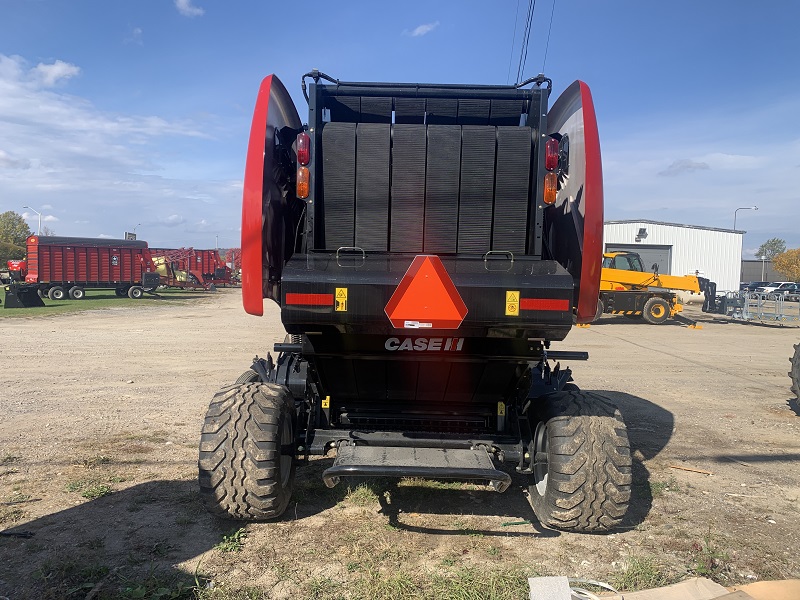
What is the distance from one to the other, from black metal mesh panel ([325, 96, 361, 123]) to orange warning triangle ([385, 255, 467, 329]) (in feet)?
5.16

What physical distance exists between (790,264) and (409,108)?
2960 inches

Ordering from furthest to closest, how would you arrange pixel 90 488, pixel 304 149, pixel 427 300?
1. pixel 90 488
2. pixel 304 149
3. pixel 427 300

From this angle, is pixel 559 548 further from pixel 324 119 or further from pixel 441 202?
pixel 324 119

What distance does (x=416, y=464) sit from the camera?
3.40 metres

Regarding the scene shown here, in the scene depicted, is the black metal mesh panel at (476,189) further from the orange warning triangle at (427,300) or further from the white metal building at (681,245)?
the white metal building at (681,245)

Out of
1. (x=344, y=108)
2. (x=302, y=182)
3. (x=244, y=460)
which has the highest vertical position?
(x=344, y=108)

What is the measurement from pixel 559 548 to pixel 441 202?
7.66 feet

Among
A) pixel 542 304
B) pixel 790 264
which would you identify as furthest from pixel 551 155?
pixel 790 264

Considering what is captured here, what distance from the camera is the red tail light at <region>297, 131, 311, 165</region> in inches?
139

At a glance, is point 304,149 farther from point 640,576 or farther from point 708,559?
point 708,559

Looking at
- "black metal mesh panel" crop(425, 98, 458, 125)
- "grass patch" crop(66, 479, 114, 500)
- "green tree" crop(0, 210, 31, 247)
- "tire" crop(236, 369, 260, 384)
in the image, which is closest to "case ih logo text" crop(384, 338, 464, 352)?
"tire" crop(236, 369, 260, 384)

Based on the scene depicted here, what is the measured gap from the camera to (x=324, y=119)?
3971 millimetres

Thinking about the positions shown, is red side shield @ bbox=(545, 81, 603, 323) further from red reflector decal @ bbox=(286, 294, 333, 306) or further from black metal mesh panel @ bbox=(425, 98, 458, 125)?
red reflector decal @ bbox=(286, 294, 333, 306)

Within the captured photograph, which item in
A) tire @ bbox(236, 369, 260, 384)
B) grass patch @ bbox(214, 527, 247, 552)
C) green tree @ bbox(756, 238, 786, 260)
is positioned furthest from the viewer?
green tree @ bbox(756, 238, 786, 260)
